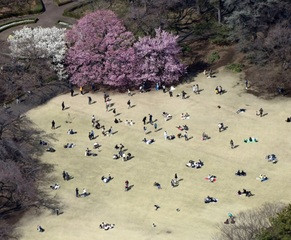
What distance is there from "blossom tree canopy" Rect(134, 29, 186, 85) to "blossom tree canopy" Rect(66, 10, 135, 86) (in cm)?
122

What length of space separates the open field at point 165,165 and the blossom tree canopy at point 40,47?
512cm

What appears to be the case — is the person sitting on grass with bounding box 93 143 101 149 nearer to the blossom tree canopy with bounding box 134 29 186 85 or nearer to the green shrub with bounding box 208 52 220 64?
the blossom tree canopy with bounding box 134 29 186 85

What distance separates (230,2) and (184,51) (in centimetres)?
908

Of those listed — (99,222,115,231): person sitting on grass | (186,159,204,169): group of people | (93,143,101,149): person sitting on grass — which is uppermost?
(93,143,101,149): person sitting on grass

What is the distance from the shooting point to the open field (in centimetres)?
6712

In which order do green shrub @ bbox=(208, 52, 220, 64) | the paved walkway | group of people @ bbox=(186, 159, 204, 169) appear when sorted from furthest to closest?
the paved walkway
green shrub @ bbox=(208, 52, 220, 64)
group of people @ bbox=(186, 159, 204, 169)

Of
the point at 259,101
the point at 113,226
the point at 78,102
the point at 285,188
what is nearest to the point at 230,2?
the point at 259,101

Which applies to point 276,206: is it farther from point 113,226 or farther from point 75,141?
point 75,141

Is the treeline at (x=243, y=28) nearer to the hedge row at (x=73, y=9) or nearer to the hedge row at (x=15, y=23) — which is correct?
the hedge row at (x=73, y=9)

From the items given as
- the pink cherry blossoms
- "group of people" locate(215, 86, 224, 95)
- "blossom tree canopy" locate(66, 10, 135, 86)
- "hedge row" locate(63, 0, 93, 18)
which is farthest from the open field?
"hedge row" locate(63, 0, 93, 18)

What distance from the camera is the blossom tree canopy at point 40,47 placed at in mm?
91312

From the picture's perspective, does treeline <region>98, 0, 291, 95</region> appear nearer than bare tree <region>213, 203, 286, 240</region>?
No

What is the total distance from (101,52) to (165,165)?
2165 centimetres

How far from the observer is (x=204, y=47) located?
98562 mm
